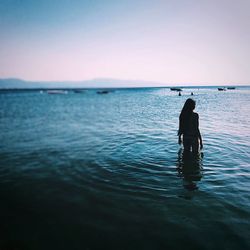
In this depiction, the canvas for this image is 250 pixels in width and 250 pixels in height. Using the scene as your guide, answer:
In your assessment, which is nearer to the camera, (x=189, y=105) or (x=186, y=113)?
(x=189, y=105)

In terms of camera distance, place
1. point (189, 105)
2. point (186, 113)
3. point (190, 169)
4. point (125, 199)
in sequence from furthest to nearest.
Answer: point (186, 113) → point (189, 105) → point (190, 169) → point (125, 199)

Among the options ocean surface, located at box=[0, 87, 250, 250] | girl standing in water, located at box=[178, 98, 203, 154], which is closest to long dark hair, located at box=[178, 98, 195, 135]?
girl standing in water, located at box=[178, 98, 203, 154]

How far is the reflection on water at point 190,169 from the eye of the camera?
6.79 metres

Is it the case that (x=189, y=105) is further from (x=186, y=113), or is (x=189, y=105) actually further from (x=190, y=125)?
(x=190, y=125)

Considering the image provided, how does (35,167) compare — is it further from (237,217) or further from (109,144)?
(237,217)

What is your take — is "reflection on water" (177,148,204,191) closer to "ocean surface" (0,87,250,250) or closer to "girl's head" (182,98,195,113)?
"ocean surface" (0,87,250,250)

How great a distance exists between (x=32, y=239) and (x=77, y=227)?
35.8 inches

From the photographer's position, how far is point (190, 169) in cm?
790

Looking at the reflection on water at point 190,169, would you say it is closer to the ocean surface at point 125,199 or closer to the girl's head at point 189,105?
the ocean surface at point 125,199

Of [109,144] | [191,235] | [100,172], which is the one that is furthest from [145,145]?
[191,235]

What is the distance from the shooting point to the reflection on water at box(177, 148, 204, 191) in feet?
22.3

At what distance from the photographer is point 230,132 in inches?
599

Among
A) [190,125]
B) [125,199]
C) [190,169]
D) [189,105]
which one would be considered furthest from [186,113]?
[125,199]

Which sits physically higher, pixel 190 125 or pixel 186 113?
pixel 186 113
